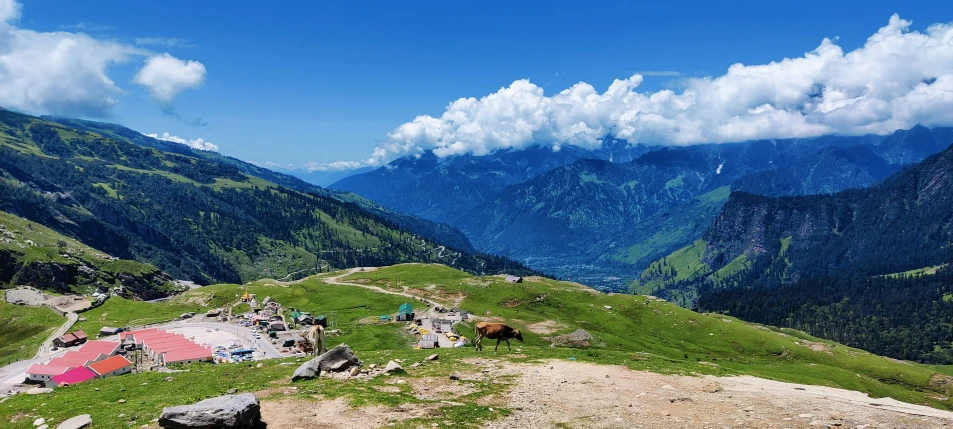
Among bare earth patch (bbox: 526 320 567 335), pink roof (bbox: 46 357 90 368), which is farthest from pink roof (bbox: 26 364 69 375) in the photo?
bare earth patch (bbox: 526 320 567 335)

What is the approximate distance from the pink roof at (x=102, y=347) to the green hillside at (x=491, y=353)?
A: 137ft

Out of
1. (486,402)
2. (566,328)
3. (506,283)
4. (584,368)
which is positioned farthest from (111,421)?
(506,283)

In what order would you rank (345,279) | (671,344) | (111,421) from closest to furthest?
(111,421), (671,344), (345,279)

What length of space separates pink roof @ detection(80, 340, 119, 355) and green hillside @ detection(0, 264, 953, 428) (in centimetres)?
4169

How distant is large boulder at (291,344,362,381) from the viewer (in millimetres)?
32531

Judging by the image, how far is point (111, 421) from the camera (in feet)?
78.5

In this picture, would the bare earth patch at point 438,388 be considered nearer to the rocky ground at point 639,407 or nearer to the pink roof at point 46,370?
the rocky ground at point 639,407

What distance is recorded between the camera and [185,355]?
90438mm

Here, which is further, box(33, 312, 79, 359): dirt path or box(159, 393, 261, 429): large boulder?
box(33, 312, 79, 359): dirt path

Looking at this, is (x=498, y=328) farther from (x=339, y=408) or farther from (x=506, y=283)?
(x=506, y=283)

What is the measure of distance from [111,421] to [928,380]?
552 feet

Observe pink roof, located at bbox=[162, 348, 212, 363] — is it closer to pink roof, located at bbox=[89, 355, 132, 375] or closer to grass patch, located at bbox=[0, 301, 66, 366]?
pink roof, located at bbox=[89, 355, 132, 375]

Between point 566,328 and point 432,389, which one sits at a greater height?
Result: point 432,389

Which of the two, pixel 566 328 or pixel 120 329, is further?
pixel 120 329
